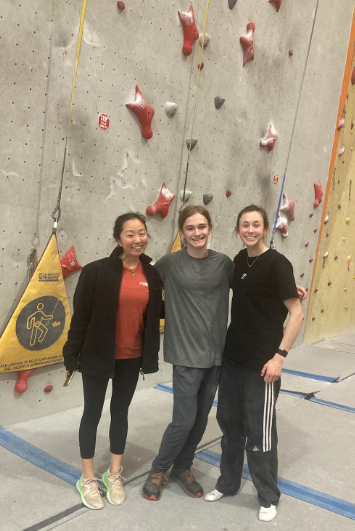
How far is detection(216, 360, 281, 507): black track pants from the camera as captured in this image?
194 cm

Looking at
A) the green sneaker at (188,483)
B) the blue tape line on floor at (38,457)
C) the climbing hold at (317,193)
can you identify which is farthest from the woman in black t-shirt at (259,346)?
the climbing hold at (317,193)

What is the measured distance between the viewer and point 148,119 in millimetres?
3080

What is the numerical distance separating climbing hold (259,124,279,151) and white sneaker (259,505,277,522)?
3.07m

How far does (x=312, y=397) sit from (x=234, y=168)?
1.93 metres

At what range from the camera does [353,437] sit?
2.92 metres

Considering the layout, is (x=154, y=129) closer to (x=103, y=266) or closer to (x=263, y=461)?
(x=103, y=266)

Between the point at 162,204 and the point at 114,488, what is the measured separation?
6.19 ft

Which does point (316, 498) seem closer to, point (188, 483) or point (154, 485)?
point (188, 483)

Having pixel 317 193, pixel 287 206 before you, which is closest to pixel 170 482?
pixel 287 206

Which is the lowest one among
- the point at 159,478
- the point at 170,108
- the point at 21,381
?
the point at 159,478

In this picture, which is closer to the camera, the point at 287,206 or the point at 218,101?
the point at 218,101

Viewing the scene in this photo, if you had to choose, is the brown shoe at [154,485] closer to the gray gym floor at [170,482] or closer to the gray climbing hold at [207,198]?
the gray gym floor at [170,482]

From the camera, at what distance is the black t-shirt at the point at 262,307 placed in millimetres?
1896

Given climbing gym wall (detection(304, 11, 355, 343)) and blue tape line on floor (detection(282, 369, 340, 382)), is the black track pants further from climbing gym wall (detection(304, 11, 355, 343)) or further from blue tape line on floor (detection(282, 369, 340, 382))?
climbing gym wall (detection(304, 11, 355, 343))
